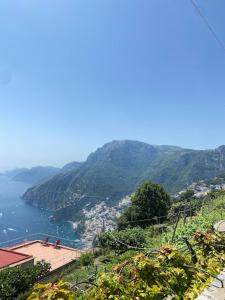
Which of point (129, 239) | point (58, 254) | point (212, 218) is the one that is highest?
point (212, 218)

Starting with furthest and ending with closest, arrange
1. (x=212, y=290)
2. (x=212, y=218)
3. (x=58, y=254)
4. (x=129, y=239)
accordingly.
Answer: (x=58, y=254) < (x=129, y=239) < (x=212, y=218) < (x=212, y=290)

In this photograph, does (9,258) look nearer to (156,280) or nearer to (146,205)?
(156,280)

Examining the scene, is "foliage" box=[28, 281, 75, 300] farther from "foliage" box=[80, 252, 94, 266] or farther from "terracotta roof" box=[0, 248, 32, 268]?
"terracotta roof" box=[0, 248, 32, 268]

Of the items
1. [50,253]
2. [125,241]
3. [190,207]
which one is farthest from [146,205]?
[190,207]

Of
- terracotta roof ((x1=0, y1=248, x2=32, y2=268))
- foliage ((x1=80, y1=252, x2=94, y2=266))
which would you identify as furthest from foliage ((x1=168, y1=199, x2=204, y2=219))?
terracotta roof ((x1=0, y1=248, x2=32, y2=268))

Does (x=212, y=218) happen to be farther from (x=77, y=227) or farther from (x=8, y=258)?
(x=77, y=227)

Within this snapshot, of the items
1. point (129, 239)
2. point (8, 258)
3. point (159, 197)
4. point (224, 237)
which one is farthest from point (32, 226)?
point (224, 237)

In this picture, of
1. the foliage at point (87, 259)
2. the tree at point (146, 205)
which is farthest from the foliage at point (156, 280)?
the tree at point (146, 205)

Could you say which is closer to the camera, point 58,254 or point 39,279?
point 39,279
